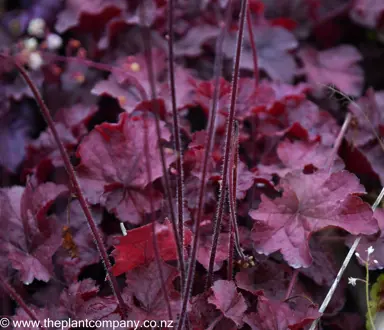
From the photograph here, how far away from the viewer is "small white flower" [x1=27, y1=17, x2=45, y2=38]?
1.28m

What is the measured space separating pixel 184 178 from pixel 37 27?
63cm

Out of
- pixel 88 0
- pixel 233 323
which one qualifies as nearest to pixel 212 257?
pixel 233 323

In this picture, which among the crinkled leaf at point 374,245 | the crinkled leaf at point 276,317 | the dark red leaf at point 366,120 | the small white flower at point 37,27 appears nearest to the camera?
the crinkled leaf at point 276,317

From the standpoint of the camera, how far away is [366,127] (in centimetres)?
112

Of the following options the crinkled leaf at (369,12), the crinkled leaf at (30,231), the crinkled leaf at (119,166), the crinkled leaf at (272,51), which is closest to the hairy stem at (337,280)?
the crinkled leaf at (119,166)

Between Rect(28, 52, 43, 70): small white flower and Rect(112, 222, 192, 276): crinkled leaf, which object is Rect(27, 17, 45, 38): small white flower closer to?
Rect(28, 52, 43, 70): small white flower

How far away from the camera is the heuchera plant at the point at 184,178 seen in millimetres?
756

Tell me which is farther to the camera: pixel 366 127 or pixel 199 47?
pixel 199 47

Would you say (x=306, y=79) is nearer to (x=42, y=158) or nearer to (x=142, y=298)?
(x=42, y=158)

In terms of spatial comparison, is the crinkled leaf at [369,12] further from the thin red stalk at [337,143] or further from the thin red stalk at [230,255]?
the thin red stalk at [230,255]

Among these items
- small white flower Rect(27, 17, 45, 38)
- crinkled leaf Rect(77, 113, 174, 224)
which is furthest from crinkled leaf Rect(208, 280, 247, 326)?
small white flower Rect(27, 17, 45, 38)

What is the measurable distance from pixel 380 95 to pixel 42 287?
89cm

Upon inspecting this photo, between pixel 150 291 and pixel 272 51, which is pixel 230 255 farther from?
pixel 272 51

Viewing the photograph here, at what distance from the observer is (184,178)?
3.16ft
